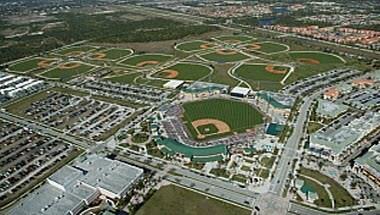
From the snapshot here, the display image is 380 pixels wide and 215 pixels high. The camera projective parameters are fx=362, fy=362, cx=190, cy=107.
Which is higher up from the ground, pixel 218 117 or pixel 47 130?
pixel 218 117

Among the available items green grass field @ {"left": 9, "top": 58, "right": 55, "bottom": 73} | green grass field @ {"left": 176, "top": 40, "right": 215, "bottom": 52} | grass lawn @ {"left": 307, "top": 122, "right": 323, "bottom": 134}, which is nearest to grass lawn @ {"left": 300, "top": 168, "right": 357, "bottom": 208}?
grass lawn @ {"left": 307, "top": 122, "right": 323, "bottom": 134}

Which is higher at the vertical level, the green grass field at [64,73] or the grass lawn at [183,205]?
the grass lawn at [183,205]

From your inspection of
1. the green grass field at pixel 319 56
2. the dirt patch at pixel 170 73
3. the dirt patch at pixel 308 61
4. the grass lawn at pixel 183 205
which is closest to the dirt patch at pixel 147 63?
the dirt patch at pixel 170 73

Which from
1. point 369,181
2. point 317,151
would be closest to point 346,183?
point 369,181

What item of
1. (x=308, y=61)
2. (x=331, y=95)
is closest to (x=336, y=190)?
(x=331, y=95)

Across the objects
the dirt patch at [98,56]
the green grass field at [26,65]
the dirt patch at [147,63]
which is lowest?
the green grass field at [26,65]

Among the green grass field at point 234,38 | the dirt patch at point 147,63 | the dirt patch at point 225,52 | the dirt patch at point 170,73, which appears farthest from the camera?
the green grass field at point 234,38

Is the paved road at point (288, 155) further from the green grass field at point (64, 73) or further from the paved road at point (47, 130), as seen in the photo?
the green grass field at point (64, 73)

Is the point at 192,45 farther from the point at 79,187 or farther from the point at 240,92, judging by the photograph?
the point at 79,187
